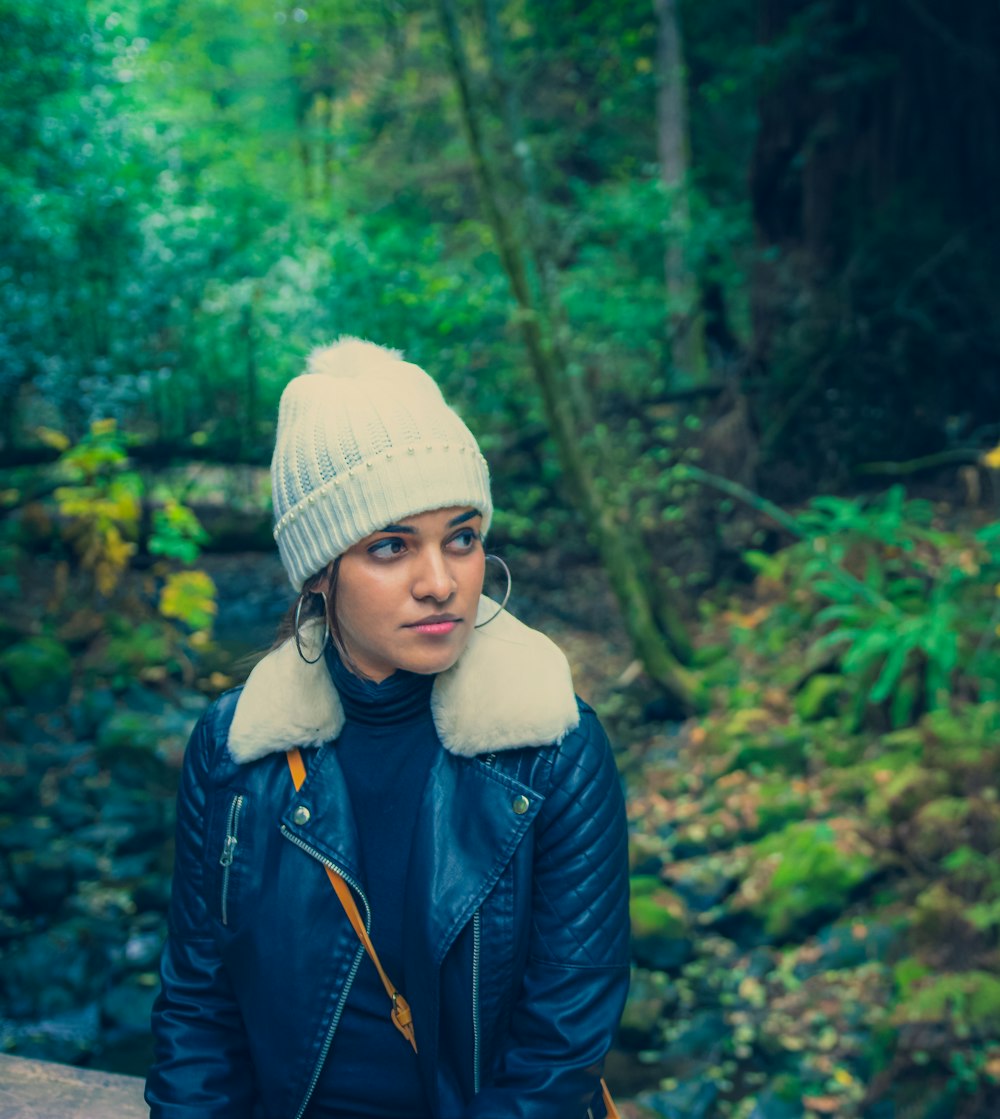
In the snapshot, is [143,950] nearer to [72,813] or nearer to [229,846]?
[72,813]

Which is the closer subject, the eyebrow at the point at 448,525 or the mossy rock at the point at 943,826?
the eyebrow at the point at 448,525

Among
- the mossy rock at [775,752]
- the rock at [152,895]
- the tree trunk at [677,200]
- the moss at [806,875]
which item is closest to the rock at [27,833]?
the rock at [152,895]

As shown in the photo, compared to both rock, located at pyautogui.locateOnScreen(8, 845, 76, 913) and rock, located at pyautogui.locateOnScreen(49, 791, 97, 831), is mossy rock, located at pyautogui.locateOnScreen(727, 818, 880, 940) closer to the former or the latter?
rock, located at pyautogui.locateOnScreen(8, 845, 76, 913)

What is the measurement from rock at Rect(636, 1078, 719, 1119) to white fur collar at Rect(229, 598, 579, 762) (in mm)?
3036

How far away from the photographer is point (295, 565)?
178 cm

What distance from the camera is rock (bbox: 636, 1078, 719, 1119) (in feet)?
13.2

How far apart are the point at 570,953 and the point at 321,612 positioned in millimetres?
760

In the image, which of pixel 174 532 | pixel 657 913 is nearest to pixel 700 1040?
pixel 657 913

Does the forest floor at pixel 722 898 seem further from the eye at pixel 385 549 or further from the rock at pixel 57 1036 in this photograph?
the eye at pixel 385 549

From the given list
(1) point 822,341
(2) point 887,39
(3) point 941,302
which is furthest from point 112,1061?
(2) point 887,39

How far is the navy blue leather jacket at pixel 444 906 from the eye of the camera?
5.27 feet

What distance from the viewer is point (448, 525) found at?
5.60 feet

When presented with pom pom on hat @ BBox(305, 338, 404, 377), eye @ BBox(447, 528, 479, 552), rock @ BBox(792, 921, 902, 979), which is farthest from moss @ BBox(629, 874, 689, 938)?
pom pom on hat @ BBox(305, 338, 404, 377)

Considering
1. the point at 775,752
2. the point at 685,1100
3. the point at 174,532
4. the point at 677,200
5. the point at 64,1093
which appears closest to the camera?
the point at 64,1093
